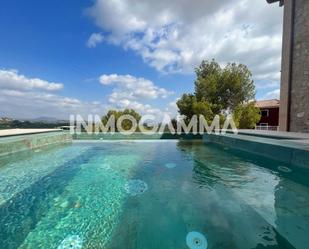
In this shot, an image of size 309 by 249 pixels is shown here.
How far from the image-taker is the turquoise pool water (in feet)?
6.20

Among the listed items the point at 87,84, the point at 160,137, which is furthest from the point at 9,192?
the point at 87,84

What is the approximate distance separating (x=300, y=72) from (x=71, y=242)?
31.7 ft

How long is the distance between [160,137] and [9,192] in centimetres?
993

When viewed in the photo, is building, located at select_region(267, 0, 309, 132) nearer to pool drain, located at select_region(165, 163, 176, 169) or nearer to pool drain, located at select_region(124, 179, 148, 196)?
pool drain, located at select_region(165, 163, 176, 169)

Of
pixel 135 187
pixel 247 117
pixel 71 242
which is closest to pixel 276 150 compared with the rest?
pixel 135 187

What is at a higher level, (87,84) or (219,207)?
(87,84)

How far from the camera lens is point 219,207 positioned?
259 cm

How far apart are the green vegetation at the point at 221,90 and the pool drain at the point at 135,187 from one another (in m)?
12.7

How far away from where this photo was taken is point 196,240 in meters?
1.89

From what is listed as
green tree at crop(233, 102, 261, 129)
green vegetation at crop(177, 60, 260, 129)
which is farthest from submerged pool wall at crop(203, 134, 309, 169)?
green vegetation at crop(177, 60, 260, 129)

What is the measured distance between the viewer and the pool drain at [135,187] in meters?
3.27

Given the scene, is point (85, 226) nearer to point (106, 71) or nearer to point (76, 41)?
point (76, 41)

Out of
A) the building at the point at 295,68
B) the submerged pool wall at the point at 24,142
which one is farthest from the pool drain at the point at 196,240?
the building at the point at 295,68

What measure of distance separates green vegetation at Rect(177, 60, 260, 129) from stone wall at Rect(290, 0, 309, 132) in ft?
24.3
